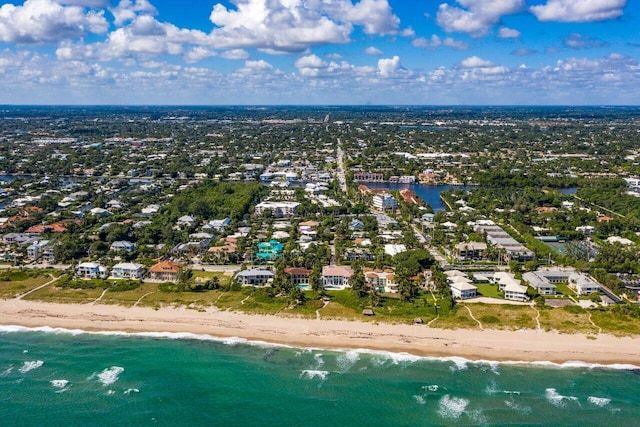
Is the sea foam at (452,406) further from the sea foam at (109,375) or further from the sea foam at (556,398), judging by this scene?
the sea foam at (109,375)

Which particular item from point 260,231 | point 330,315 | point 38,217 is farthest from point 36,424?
point 38,217

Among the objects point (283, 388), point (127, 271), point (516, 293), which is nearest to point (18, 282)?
point (127, 271)

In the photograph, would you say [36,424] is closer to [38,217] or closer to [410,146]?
[38,217]

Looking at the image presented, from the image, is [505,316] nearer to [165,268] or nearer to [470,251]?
[470,251]

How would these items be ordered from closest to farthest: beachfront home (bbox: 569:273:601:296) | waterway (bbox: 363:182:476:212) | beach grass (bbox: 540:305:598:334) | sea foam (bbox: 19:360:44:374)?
1. sea foam (bbox: 19:360:44:374)
2. beach grass (bbox: 540:305:598:334)
3. beachfront home (bbox: 569:273:601:296)
4. waterway (bbox: 363:182:476:212)

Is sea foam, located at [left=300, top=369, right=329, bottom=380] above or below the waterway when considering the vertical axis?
below

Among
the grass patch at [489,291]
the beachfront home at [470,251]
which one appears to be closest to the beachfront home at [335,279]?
the grass patch at [489,291]

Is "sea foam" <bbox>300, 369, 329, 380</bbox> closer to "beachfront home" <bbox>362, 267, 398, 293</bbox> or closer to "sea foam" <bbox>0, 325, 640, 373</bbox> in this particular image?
"sea foam" <bbox>0, 325, 640, 373</bbox>

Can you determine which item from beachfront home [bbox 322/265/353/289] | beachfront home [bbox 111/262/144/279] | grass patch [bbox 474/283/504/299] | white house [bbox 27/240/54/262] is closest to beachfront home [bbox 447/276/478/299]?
grass patch [bbox 474/283/504/299]
